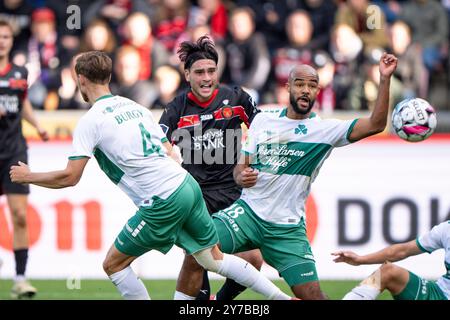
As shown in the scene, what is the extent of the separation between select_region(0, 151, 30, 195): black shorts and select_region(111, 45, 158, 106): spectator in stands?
4.16 m

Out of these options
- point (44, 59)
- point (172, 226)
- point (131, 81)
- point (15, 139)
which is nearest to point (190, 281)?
point (172, 226)

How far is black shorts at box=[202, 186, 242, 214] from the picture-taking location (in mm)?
9328

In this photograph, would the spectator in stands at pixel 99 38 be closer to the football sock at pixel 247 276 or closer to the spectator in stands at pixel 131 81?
the spectator in stands at pixel 131 81

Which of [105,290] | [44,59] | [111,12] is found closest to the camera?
[105,290]

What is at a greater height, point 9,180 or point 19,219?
point 9,180

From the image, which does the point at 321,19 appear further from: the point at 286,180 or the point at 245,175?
the point at 245,175

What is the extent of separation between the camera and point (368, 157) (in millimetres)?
12445

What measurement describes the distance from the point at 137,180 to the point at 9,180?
10.7 feet

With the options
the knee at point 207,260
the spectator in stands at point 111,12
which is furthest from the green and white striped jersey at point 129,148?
the spectator in stands at point 111,12

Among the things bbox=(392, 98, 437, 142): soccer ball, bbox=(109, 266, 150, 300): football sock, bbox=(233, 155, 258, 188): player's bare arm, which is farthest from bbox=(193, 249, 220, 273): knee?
bbox=(392, 98, 437, 142): soccer ball

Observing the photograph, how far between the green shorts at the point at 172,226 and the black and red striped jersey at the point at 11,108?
128 inches

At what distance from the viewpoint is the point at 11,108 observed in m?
11.1
